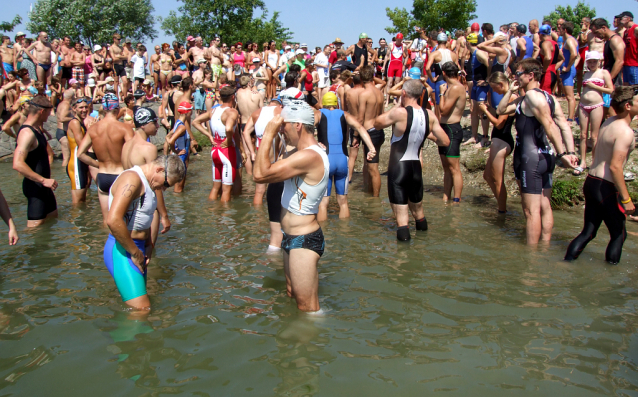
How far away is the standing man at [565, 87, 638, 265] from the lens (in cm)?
455

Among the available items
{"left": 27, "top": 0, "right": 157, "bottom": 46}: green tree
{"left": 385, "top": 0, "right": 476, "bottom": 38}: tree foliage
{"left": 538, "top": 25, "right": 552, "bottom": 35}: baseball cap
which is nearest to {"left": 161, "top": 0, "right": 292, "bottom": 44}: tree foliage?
{"left": 27, "top": 0, "right": 157, "bottom": 46}: green tree

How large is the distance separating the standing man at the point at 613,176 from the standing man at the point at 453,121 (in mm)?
2956

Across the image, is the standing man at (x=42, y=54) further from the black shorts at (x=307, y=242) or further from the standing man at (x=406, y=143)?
the black shorts at (x=307, y=242)

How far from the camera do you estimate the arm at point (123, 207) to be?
3484mm

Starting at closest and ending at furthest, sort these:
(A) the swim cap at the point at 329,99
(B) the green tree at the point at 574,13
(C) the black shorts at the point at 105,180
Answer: (C) the black shorts at the point at 105,180, (A) the swim cap at the point at 329,99, (B) the green tree at the point at 574,13

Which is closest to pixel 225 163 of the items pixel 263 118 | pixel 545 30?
pixel 263 118

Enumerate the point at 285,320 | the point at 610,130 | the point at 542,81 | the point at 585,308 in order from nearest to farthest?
the point at 285,320 → the point at 585,308 → the point at 610,130 → the point at 542,81

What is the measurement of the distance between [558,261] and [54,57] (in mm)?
16971

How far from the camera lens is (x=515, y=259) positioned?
212 inches

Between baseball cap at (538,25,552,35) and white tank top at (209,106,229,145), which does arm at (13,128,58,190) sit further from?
baseball cap at (538,25,552,35)

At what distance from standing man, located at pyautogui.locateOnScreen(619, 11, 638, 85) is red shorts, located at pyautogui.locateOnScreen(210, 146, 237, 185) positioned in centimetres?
706

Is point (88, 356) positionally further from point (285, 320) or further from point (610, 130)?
point (610, 130)

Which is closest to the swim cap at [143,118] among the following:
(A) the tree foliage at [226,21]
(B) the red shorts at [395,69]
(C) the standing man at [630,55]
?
(C) the standing man at [630,55]

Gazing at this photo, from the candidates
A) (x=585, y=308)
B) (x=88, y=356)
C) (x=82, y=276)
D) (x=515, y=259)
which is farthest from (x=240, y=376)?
(x=515, y=259)
